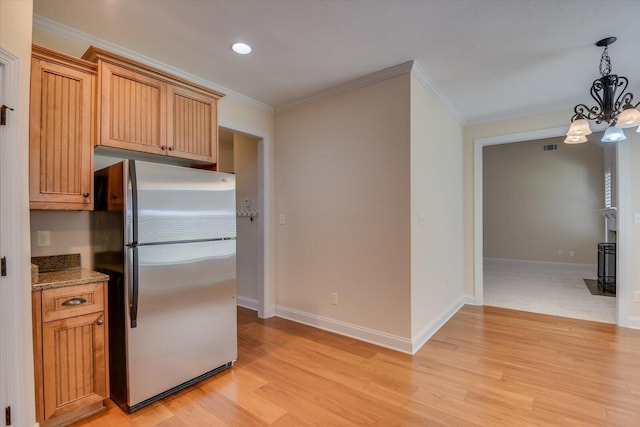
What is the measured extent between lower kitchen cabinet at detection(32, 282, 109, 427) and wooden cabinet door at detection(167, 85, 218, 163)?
115 centimetres

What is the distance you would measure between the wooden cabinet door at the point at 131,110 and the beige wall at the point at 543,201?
8052mm

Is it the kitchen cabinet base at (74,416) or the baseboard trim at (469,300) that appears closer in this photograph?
the kitchen cabinet base at (74,416)

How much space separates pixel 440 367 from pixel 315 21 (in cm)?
281

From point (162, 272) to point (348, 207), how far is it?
6.00 ft

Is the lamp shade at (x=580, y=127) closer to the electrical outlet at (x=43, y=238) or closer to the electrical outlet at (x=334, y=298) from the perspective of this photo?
the electrical outlet at (x=334, y=298)

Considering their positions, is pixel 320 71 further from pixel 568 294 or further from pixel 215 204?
pixel 568 294

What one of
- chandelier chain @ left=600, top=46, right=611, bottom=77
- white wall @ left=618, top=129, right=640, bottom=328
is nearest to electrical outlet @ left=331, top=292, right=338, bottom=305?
chandelier chain @ left=600, top=46, right=611, bottom=77

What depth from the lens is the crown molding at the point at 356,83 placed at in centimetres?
285

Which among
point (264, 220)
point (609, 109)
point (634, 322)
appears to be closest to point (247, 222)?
point (264, 220)

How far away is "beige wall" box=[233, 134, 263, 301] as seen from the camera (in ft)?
13.8

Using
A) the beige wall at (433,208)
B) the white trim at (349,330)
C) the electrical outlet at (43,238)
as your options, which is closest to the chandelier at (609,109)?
the beige wall at (433,208)

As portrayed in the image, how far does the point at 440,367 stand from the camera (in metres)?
2.61

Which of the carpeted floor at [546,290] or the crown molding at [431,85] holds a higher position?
the crown molding at [431,85]

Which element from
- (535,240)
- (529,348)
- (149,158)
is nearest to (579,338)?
(529,348)
